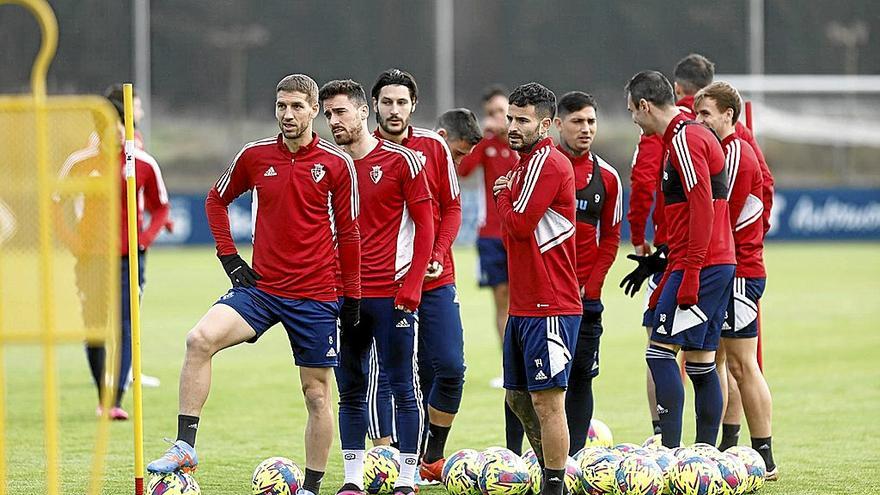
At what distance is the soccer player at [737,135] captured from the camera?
25.9 ft

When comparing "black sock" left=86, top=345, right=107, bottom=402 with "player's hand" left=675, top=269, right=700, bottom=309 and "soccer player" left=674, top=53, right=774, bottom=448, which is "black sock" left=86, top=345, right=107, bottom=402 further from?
"player's hand" left=675, top=269, right=700, bottom=309

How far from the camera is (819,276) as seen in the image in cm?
2128

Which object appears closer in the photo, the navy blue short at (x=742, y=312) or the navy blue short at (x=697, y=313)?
the navy blue short at (x=697, y=313)

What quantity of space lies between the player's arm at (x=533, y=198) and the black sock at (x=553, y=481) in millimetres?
1170

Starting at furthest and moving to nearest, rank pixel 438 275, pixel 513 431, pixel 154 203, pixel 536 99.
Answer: pixel 154 203 → pixel 513 431 → pixel 438 275 → pixel 536 99

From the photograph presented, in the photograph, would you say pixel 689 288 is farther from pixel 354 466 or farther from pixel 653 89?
pixel 354 466

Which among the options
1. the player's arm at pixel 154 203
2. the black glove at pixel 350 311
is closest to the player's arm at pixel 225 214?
the black glove at pixel 350 311

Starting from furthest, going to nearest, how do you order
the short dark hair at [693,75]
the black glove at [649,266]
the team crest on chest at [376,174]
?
1. the short dark hair at [693,75]
2. the black glove at [649,266]
3. the team crest on chest at [376,174]

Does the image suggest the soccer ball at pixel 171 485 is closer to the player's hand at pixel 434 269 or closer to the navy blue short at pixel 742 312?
the player's hand at pixel 434 269

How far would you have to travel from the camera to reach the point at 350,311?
694 cm

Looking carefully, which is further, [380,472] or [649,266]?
[649,266]

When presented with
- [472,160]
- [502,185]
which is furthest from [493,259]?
[502,185]

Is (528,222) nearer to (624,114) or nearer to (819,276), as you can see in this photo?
(819,276)

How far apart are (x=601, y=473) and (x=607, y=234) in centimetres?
148
